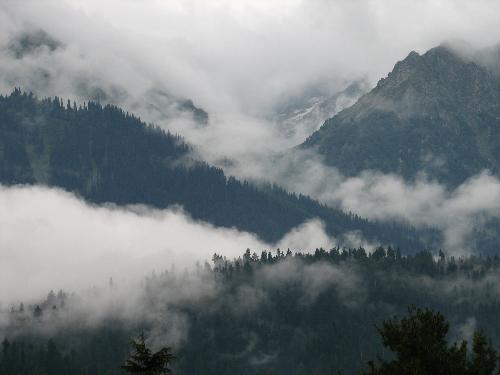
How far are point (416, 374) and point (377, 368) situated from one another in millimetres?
5011

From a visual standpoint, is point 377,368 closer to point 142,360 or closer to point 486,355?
point 486,355

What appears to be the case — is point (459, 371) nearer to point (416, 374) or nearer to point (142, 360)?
point (416, 374)

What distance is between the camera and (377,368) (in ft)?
258

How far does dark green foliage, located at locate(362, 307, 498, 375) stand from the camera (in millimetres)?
75750

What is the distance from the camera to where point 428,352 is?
7650cm

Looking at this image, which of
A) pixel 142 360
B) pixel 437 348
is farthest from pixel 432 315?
pixel 142 360

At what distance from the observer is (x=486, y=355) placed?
78.1 meters

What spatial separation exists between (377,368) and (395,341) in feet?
8.36

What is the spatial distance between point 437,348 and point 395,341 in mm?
3259

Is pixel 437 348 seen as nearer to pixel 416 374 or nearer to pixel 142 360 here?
pixel 416 374

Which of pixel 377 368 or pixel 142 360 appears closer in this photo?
pixel 142 360

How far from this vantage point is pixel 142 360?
73.6 metres

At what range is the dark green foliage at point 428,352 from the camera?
75.8m

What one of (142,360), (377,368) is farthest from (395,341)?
(142,360)
